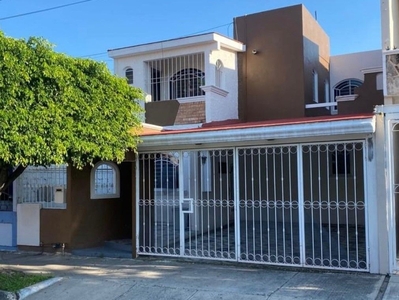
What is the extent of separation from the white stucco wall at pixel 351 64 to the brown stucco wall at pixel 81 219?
1081cm

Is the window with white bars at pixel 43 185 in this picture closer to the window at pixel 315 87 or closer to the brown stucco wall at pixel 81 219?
the brown stucco wall at pixel 81 219

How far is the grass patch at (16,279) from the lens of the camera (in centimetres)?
702

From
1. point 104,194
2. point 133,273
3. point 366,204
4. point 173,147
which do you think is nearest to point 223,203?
point 173,147

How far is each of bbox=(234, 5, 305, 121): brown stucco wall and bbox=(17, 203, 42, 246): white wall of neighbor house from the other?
7660 mm

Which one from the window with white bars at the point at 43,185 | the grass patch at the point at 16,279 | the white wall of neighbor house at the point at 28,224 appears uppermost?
the window with white bars at the point at 43,185

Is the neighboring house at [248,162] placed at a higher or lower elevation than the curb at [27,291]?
higher

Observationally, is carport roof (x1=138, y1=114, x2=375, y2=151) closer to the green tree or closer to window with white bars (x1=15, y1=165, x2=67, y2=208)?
the green tree

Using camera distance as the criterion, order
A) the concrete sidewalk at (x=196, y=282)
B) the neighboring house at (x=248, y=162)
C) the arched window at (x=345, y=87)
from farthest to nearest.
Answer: the arched window at (x=345, y=87) < the neighboring house at (x=248, y=162) < the concrete sidewalk at (x=196, y=282)

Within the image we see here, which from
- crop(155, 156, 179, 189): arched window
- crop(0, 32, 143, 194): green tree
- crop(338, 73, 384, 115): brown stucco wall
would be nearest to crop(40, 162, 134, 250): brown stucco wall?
crop(155, 156, 179, 189): arched window

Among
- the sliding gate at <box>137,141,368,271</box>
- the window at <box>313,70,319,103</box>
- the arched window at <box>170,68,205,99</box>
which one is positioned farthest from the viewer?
the window at <box>313,70,319,103</box>

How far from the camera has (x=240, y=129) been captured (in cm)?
799

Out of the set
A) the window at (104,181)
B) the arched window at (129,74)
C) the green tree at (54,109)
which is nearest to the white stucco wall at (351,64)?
the arched window at (129,74)

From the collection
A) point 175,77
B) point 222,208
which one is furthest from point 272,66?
point 222,208

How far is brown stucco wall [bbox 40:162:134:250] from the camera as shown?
33.1 ft
